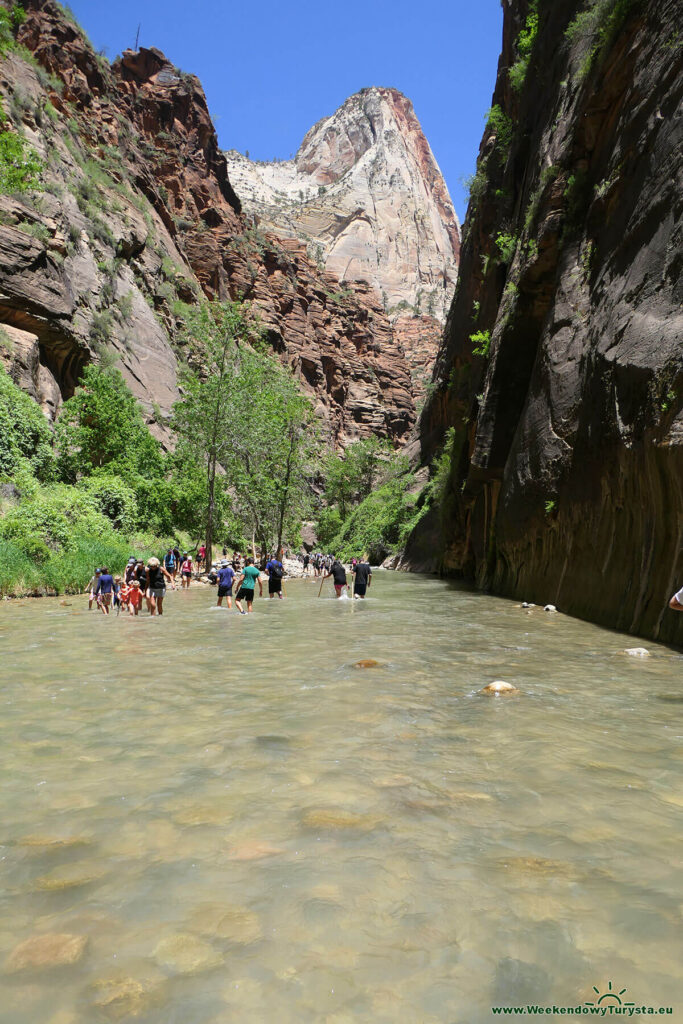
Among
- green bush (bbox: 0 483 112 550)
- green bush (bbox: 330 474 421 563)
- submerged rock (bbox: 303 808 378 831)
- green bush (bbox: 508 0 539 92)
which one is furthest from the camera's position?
green bush (bbox: 330 474 421 563)

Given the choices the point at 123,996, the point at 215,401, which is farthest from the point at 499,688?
the point at 215,401

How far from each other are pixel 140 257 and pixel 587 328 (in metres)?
41.2

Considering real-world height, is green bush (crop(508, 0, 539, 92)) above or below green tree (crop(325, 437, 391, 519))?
above

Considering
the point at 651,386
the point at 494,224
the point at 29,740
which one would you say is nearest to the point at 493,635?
the point at 651,386

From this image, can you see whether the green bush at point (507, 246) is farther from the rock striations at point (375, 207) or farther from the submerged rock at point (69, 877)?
the rock striations at point (375, 207)

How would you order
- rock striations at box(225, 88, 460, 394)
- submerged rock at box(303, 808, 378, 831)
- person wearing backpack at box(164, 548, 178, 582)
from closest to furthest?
submerged rock at box(303, 808, 378, 831) < person wearing backpack at box(164, 548, 178, 582) < rock striations at box(225, 88, 460, 394)

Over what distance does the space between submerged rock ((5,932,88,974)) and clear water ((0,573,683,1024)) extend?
12 millimetres

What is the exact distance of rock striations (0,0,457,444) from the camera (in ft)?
98.9

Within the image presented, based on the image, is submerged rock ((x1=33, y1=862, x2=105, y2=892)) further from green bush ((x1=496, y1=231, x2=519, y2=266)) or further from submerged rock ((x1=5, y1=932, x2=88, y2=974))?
green bush ((x1=496, y1=231, x2=519, y2=266))

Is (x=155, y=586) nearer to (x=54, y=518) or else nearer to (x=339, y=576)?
(x=339, y=576)

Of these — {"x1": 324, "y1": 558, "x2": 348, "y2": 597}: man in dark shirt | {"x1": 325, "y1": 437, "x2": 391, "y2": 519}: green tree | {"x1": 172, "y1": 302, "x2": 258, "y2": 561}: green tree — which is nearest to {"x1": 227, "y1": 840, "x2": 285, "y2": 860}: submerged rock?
{"x1": 324, "y1": 558, "x2": 348, "y2": 597}: man in dark shirt

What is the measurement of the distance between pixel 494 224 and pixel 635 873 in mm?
29810

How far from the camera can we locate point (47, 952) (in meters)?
2.36

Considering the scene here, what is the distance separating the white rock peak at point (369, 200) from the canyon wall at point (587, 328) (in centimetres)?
8127
